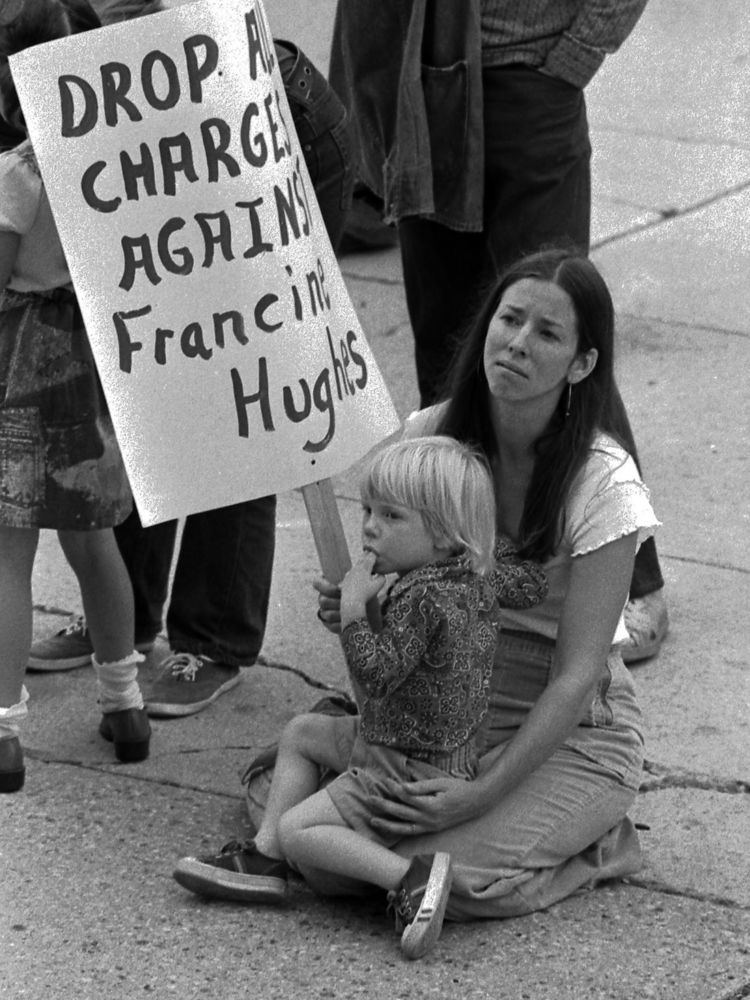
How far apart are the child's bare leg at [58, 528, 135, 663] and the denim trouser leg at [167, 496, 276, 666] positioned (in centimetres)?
34

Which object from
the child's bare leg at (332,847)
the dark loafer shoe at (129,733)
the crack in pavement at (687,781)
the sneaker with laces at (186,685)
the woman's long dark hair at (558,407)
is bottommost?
the crack in pavement at (687,781)

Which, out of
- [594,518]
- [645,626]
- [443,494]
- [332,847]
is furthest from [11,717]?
[645,626]

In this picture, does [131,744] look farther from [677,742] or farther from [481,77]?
[481,77]

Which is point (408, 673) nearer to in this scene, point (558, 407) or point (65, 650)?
point (558, 407)

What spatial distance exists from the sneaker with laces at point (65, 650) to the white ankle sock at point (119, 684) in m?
0.43

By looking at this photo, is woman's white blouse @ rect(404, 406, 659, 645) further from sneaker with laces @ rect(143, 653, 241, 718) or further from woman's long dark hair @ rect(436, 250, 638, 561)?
sneaker with laces @ rect(143, 653, 241, 718)

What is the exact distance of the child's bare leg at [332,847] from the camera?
3133mm

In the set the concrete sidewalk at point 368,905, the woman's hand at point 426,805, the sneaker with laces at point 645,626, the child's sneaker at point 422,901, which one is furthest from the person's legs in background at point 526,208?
the child's sneaker at point 422,901

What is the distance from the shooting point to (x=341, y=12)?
452 cm

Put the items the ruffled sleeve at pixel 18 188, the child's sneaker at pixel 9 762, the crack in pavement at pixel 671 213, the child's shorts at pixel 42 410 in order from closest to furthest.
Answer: the ruffled sleeve at pixel 18 188
the child's shorts at pixel 42 410
the child's sneaker at pixel 9 762
the crack in pavement at pixel 671 213

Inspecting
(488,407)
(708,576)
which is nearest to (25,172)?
(488,407)

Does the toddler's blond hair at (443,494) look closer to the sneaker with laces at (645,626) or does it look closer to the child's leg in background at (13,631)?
the child's leg in background at (13,631)

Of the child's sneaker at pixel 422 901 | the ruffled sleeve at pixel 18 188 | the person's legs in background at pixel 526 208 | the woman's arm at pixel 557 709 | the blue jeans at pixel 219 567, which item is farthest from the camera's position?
the person's legs in background at pixel 526 208

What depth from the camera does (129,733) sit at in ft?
12.6
